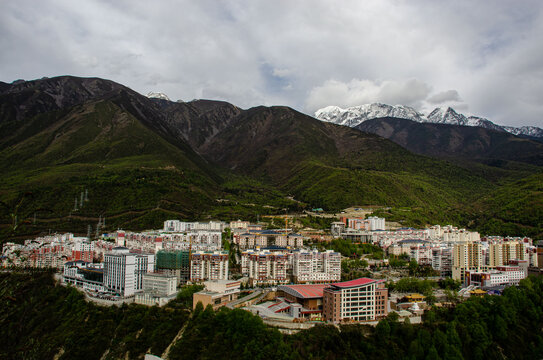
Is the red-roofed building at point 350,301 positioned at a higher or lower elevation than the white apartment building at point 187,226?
lower

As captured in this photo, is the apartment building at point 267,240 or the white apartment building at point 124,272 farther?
the apartment building at point 267,240

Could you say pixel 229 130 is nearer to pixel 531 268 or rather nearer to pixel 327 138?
pixel 327 138

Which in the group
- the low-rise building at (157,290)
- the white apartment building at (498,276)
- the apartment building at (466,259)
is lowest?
the low-rise building at (157,290)

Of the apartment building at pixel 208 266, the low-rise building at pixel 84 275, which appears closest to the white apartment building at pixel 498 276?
the apartment building at pixel 208 266

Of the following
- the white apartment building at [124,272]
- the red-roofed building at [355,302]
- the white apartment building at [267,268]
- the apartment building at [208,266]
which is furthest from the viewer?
the white apartment building at [267,268]

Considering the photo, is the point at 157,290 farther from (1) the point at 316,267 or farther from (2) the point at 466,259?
(2) the point at 466,259

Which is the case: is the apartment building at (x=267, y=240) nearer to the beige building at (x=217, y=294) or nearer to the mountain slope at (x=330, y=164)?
the beige building at (x=217, y=294)
